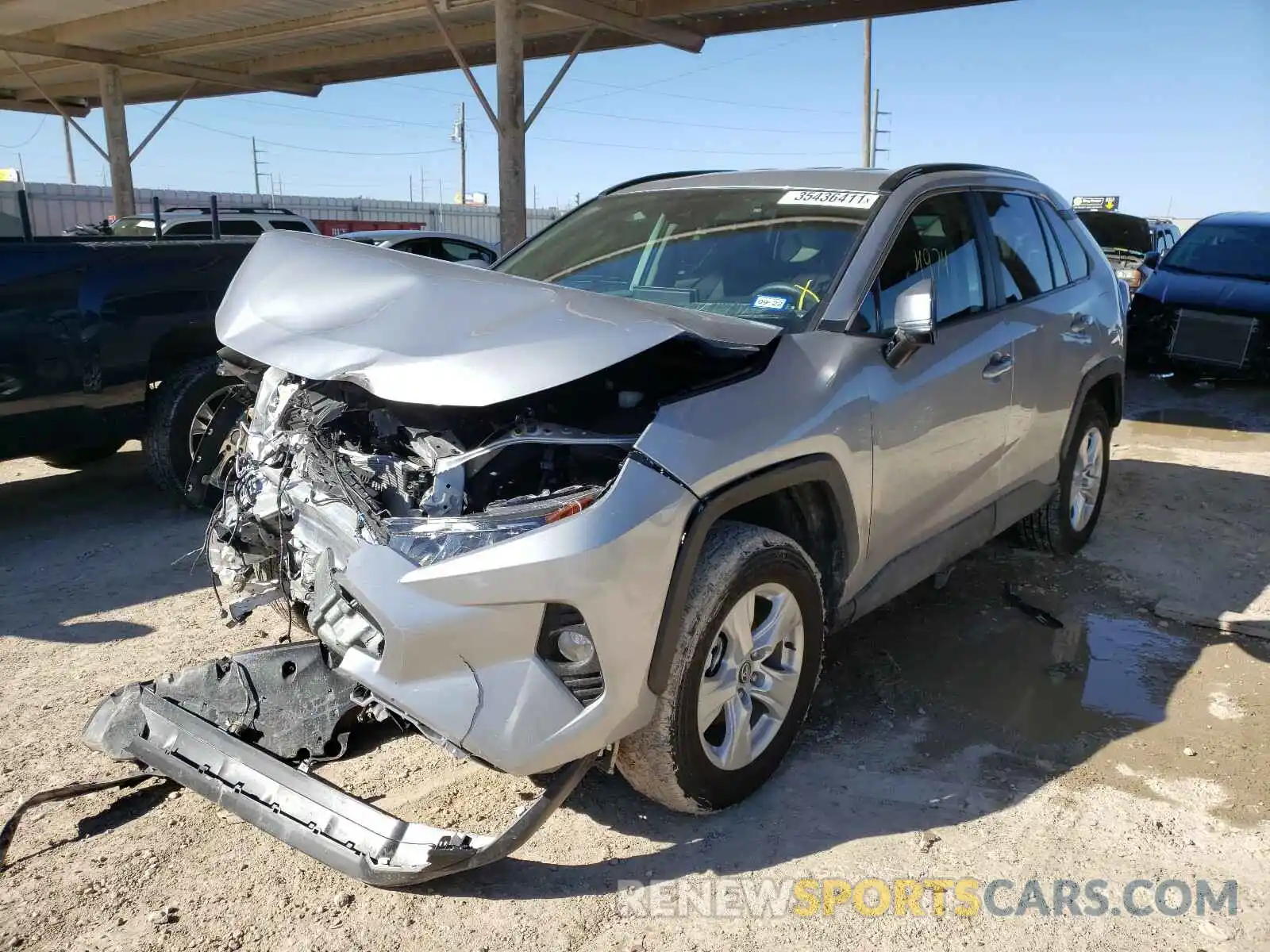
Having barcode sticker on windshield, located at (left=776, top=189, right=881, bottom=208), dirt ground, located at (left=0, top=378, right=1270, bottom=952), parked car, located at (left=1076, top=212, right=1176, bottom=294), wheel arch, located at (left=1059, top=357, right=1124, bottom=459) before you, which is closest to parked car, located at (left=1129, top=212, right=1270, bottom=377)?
parked car, located at (left=1076, top=212, right=1176, bottom=294)


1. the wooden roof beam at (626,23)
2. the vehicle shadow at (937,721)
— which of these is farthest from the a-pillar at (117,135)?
the vehicle shadow at (937,721)

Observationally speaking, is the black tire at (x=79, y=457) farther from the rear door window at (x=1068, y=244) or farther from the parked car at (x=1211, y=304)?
the parked car at (x=1211, y=304)

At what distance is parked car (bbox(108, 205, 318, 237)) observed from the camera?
12.5 meters

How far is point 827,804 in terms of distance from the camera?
3.03m

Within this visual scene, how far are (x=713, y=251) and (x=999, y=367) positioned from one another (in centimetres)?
128

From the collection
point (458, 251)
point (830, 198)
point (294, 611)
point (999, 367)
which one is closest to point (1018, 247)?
point (999, 367)

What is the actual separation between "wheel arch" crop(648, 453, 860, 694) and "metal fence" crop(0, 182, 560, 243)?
18.5m

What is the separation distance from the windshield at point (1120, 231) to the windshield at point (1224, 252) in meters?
3.30

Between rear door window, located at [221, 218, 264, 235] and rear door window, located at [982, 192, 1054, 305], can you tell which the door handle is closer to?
rear door window, located at [982, 192, 1054, 305]

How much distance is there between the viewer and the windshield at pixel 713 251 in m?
3.47

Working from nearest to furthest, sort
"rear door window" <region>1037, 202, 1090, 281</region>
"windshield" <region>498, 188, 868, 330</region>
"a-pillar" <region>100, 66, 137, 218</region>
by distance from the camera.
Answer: "windshield" <region>498, 188, 868, 330</region>
"rear door window" <region>1037, 202, 1090, 281</region>
"a-pillar" <region>100, 66, 137, 218</region>

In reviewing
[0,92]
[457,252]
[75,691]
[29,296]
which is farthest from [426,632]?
[0,92]

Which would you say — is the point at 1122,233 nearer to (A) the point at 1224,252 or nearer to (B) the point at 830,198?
(A) the point at 1224,252

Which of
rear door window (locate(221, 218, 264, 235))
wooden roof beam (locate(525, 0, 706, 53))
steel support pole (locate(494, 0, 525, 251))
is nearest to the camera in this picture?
wooden roof beam (locate(525, 0, 706, 53))
